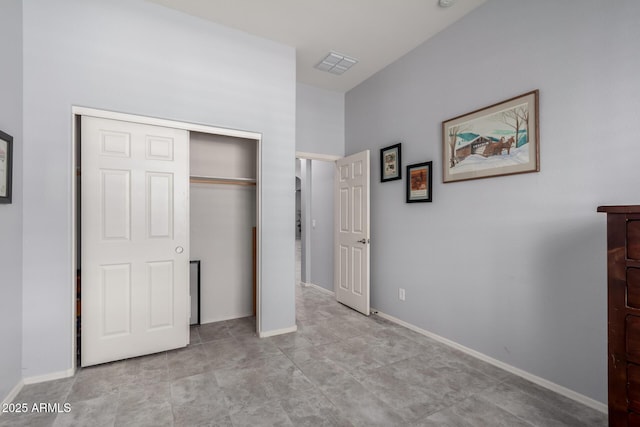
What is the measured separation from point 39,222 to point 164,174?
95 centimetres

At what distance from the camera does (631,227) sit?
126 centimetres

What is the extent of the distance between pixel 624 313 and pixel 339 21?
3021 millimetres

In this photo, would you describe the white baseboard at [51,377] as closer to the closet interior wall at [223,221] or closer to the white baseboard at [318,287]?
the closet interior wall at [223,221]

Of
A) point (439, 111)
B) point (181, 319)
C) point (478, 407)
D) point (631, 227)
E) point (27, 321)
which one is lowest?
point (478, 407)

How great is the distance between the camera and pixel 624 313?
1.29 m

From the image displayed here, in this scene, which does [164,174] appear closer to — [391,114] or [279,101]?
[279,101]

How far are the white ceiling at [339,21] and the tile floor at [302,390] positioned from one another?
10.3 ft

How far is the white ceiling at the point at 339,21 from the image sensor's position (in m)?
2.64

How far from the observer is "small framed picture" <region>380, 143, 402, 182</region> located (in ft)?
11.6

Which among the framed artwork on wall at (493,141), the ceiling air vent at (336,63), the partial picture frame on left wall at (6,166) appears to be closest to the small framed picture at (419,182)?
the framed artwork on wall at (493,141)

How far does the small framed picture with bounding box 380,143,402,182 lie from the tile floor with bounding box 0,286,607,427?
1.88 meters

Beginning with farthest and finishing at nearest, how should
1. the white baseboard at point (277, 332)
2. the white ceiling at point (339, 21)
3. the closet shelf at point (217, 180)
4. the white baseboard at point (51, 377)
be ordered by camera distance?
the closet shelf at point (217, 180) < the white baseboard at point (277, 332) < the white ceiling at point (339, 21) < the white baseboard at point (51, 377)

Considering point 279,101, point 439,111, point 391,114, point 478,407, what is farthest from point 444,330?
point 279,101

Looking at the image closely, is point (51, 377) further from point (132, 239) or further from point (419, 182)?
point (419, 182)
